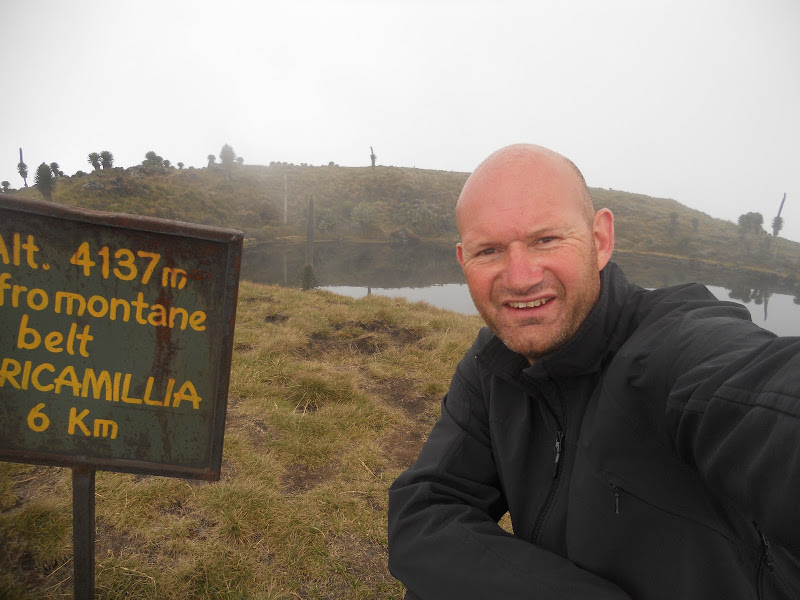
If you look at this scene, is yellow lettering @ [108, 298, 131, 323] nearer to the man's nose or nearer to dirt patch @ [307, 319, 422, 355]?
the man's nose

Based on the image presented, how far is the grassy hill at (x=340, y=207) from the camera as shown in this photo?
34938 mm

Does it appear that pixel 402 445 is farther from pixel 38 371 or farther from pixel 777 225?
pixel 777 225

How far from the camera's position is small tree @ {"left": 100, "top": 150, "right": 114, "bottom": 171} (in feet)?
128

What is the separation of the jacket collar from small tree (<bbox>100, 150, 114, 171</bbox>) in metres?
48.7

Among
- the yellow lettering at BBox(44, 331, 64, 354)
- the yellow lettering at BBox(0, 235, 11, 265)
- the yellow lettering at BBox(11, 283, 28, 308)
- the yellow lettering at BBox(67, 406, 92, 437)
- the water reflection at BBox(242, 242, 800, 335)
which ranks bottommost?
the water reflection at BBox(242, 242, 800, 335)

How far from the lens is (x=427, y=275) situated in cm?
2566

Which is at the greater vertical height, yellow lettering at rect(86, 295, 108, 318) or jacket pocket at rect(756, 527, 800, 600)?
yellow lettering at rect(86, 295, 108, 318)

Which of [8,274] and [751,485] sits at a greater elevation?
[8,274]

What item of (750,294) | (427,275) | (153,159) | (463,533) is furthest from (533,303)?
(153,159)

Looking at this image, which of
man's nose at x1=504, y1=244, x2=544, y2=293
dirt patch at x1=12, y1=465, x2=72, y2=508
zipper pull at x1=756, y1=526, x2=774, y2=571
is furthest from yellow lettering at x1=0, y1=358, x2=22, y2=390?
zipper pull at x1=756, y1=526, x2=774, y2=571

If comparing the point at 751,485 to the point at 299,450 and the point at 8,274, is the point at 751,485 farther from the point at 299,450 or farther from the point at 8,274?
the point at 299,450

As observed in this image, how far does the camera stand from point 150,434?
1.69 m

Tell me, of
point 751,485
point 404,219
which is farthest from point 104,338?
point 404,219

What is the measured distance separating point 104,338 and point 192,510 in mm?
1642
